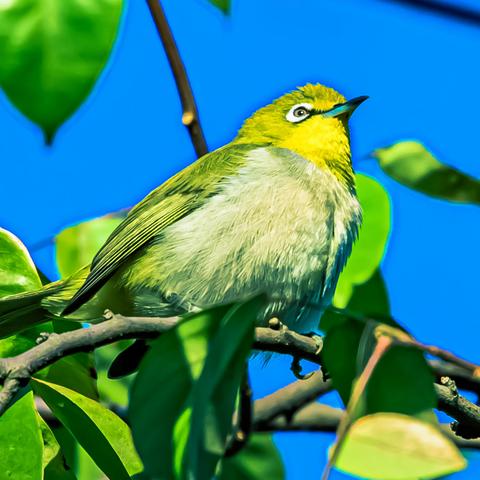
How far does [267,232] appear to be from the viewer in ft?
11.6

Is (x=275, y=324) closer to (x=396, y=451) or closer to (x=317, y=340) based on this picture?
(x=317, y=340)

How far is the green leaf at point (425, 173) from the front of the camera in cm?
192

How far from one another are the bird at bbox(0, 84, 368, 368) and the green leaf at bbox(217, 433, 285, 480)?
515 millimetres

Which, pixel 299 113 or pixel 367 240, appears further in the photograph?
pixel 299 113

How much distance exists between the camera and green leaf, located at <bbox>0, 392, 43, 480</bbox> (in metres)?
2.10

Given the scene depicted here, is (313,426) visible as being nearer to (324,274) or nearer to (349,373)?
(324,274)

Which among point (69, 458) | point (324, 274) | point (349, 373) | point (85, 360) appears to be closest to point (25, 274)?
point (85, 360)

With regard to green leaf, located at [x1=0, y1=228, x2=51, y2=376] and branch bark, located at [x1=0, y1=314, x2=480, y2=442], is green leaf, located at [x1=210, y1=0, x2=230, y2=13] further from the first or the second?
green leaf, located at [x1=0, y1=228, x2=51, y2=376]

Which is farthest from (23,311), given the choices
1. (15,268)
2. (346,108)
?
(346,108)

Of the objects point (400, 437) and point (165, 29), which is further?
point (165, 29)

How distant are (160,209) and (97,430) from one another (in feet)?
6.16

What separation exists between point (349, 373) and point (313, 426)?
2123 mm

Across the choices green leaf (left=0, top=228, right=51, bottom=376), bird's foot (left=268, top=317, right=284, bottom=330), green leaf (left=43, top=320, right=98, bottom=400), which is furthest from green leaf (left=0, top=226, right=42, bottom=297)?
bird's foot (left=268, top=317, right=284, bottom=330)

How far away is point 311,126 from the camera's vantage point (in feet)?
14.2
